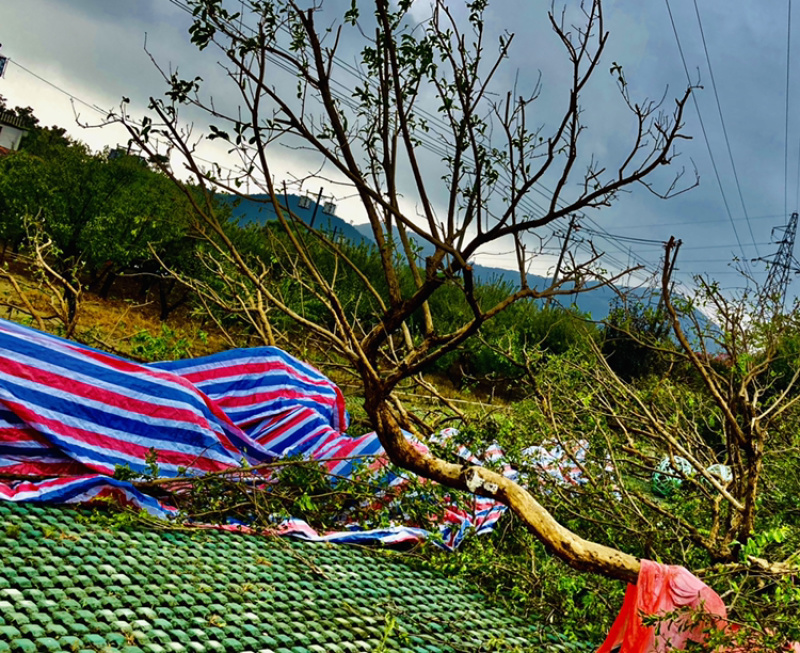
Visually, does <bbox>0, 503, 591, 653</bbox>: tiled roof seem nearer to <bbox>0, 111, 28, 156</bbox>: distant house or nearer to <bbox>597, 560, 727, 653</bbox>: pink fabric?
<bbox>597, 560, 727, 653</bbox>: pink fabric

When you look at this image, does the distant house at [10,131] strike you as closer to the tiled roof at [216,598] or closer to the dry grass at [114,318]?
the dry grass at [114,318]

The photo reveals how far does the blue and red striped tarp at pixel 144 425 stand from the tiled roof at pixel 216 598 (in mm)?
260

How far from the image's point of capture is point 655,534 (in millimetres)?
3447

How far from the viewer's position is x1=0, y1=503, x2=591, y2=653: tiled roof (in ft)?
6.57

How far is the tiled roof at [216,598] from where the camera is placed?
200 cm

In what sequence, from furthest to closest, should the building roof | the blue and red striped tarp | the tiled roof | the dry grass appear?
the building roof < the dry grass < the blue and red striped tarp < the tiled roof

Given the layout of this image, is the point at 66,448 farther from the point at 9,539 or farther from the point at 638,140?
the point at 638,140

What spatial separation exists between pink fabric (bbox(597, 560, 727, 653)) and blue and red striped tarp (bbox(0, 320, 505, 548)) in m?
1.23

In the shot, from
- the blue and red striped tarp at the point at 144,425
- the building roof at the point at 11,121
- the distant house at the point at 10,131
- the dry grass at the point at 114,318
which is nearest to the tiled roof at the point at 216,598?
the blue and red striped tarp at the point at 144,425

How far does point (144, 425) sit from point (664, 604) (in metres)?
2.52

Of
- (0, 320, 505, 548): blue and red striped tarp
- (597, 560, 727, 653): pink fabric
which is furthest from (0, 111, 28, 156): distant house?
(597, 560, 727, 653): pink fabric

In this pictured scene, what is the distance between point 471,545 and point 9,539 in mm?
2018

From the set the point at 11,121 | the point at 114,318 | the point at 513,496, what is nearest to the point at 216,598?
the point at 513,496

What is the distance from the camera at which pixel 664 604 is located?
7.66ft
